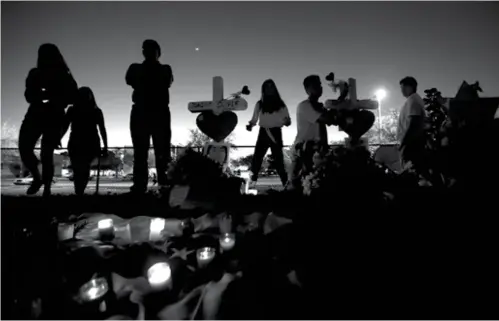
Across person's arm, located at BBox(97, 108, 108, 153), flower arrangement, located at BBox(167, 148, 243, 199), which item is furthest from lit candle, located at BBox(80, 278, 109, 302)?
person's arm, located at BBox(97, 108, 108, 153)

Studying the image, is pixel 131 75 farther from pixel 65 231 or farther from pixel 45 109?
pixel 65 231

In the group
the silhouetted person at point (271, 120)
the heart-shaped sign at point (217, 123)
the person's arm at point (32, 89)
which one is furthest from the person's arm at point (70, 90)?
the silhouetted person at point (271, 120)

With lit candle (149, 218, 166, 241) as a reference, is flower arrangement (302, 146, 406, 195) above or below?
above

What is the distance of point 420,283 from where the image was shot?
1.63m

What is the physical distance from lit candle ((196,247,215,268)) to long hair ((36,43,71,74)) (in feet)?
11.6

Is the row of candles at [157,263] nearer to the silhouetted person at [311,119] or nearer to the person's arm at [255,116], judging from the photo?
the silhouetted person at [311,119]

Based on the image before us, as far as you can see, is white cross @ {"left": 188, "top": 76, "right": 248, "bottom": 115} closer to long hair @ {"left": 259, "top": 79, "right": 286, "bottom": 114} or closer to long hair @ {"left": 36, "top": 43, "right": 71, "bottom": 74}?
long hair @ {"left": 259, "top": 79, "right": 286, "bottom": 114}

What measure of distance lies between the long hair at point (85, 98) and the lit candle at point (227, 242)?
11.6 feet

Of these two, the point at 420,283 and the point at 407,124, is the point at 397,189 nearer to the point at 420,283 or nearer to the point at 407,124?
the point at 420,283

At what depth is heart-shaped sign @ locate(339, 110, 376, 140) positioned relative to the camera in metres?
4.11

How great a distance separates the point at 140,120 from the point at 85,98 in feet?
3.70

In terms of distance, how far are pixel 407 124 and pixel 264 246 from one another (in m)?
3.63

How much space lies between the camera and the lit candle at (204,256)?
1.98 metres

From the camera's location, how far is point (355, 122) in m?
4.21
